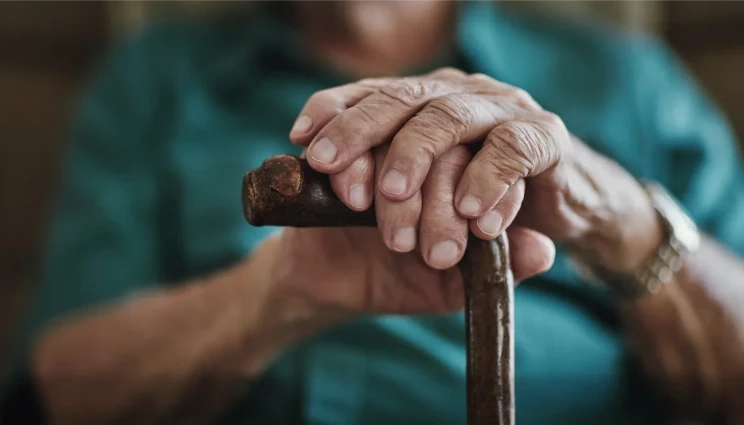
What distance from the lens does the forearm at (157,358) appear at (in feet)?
1.93

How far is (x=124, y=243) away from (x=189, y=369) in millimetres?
160

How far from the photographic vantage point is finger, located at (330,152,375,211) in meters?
0.35

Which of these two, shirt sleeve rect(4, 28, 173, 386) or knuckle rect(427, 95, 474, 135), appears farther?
shirt sleeve rect(4, 28, 173, 386)

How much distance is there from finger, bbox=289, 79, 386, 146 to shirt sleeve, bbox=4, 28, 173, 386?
0.37m

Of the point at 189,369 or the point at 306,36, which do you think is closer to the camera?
the point at 189,369

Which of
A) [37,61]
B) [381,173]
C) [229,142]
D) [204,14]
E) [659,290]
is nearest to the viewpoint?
[381,173]

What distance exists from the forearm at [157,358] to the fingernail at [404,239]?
23cm

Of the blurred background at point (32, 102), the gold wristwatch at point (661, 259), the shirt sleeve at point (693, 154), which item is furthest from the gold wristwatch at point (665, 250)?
the blurred background at point (32, 102)

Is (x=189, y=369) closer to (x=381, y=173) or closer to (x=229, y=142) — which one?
(x=229, y=142)

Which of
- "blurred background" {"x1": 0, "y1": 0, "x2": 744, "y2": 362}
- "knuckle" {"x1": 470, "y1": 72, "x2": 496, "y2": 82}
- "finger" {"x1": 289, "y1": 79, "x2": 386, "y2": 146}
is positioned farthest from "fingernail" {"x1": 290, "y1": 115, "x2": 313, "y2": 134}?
"blurred background" {"x1": 0, "y1": 0, "x2": 744, "y2": 362}

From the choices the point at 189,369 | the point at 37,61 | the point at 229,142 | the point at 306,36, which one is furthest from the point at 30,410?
the point at 37,61

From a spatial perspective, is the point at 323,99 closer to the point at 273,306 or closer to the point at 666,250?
the point at 273,306

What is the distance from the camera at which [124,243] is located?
71 cm

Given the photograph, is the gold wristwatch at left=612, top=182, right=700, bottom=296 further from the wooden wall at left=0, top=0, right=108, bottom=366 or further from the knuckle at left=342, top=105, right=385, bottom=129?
the wooden wall at left=0, top=0, right=108, bottom=366
